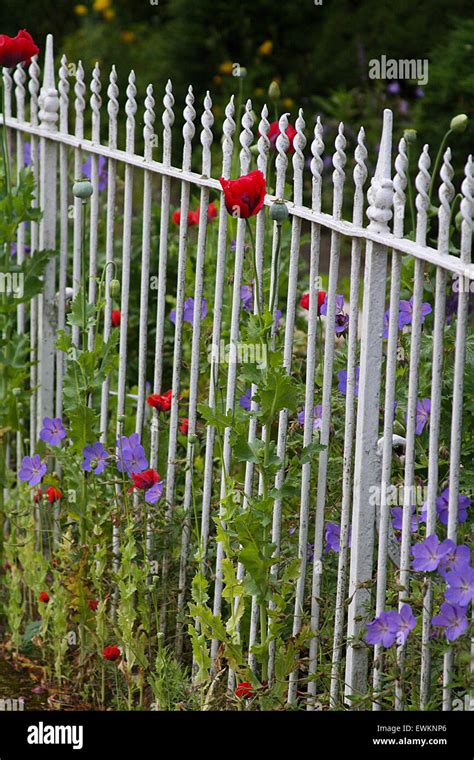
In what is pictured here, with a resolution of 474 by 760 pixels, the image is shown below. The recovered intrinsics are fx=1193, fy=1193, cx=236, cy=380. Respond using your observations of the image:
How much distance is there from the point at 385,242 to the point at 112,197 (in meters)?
1.37

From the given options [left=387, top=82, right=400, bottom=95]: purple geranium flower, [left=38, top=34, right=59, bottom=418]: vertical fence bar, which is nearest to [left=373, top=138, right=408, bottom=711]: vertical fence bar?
[left=38, top=34, right=59, bottom=418]: vertical fence bar

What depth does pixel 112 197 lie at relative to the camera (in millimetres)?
3941

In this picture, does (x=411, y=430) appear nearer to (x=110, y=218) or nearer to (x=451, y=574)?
(x=451, y=574)

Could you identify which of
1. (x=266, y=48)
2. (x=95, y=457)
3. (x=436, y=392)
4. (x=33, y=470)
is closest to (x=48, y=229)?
(x=33, y=470)

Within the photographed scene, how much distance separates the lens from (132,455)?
3641mm

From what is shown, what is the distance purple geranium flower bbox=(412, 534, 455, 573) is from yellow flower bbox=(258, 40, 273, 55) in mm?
7600

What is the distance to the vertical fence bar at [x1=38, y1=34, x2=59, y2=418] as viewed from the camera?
4.27 metres

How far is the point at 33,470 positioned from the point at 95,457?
0.32 meters

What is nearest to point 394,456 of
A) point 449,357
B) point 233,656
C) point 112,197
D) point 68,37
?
point 449,357

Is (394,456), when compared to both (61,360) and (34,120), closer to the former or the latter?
(61,360)

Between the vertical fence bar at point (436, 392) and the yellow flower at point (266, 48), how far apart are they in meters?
7.31

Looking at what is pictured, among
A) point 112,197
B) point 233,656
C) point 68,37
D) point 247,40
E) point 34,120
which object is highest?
point 68,37

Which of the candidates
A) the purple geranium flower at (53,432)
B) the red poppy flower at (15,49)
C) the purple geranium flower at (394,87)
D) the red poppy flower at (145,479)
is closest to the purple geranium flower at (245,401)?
the red poppy flower at (145,479)

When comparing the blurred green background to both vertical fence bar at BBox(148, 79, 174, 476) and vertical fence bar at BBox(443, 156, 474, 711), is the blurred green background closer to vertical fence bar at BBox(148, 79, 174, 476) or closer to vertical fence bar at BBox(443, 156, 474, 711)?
vertical fence bar at BBox(148, 79, 174, 476)
